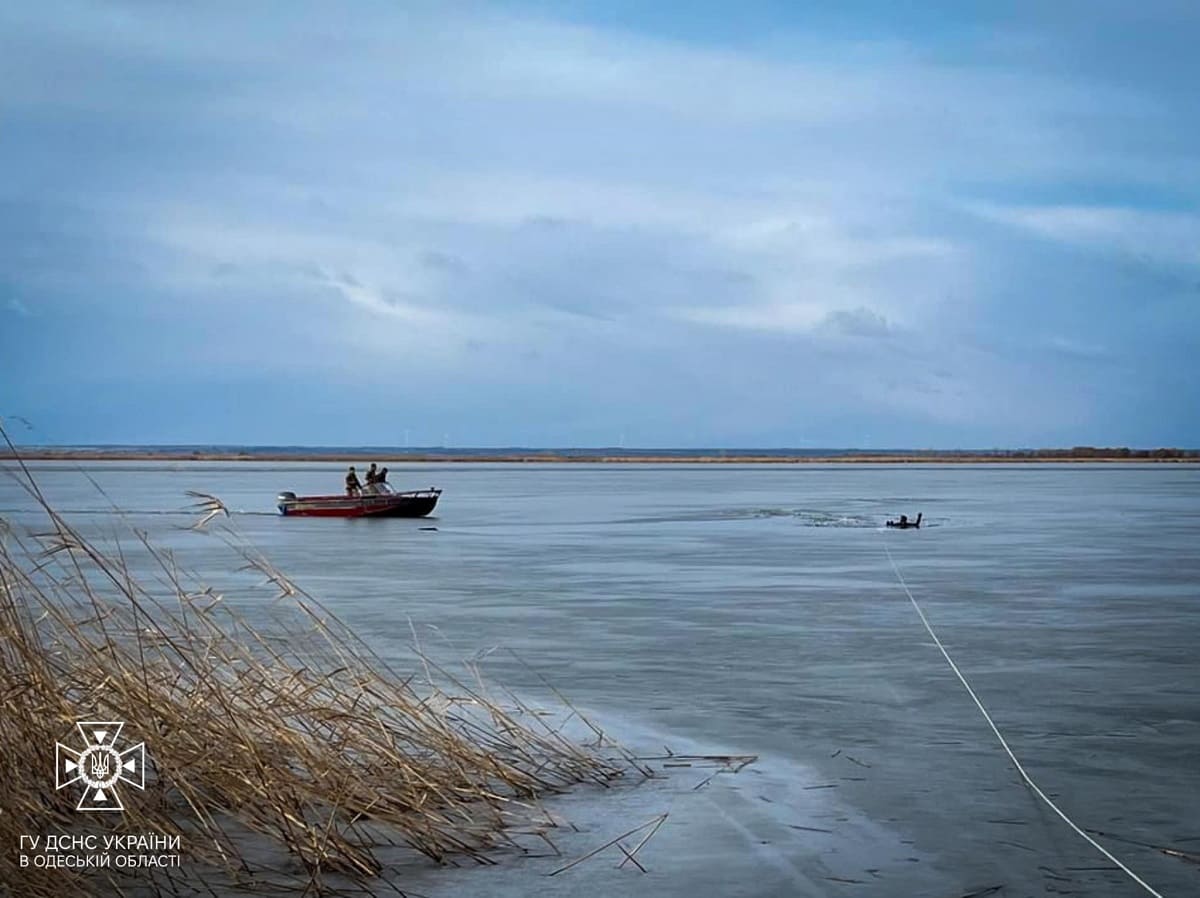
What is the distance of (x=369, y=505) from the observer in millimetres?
45188

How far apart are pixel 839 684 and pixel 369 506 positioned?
33471mm

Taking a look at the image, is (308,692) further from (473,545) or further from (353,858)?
(473,545)

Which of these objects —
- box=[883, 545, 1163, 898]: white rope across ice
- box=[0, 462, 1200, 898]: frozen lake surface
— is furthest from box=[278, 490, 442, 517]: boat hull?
box=[883, 545, 1163, 898]: white rope across ice

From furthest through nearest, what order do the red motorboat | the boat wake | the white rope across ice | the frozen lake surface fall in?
the red motorboat
the boat wake
the frozen lake surface
the white rope across ice

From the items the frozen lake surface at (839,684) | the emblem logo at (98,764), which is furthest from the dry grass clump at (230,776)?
the frozen lake surface at (839,684)

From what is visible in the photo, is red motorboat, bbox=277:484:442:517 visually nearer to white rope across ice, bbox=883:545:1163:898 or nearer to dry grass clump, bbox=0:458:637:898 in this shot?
white rope across ice, bbox=883:545:1163:898

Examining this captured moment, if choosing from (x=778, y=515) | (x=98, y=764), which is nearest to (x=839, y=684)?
(x=98, y=764)

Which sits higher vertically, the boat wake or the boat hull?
the boat wake

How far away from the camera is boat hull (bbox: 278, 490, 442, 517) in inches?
1758

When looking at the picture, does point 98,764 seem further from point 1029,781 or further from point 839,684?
point 839,684

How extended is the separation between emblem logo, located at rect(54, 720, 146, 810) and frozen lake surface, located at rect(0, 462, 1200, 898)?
1.53 meters

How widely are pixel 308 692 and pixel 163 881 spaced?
1.28m

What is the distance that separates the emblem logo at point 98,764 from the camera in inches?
284

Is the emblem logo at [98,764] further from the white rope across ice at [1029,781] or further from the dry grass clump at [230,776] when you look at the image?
the white rope across ice at [1029,781]
